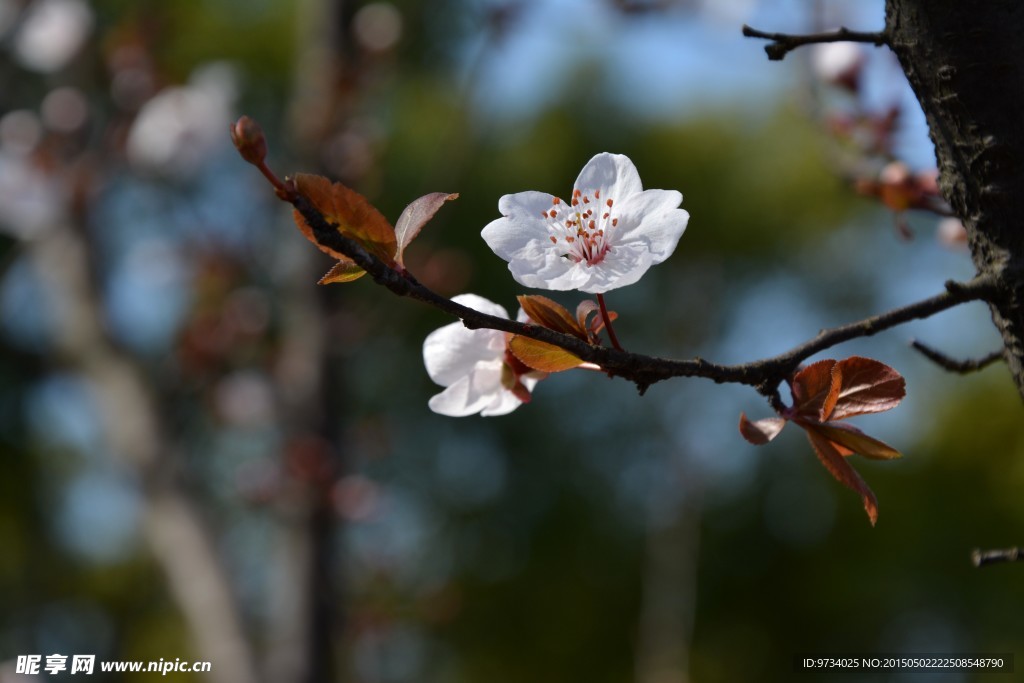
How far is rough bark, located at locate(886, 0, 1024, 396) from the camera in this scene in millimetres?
333

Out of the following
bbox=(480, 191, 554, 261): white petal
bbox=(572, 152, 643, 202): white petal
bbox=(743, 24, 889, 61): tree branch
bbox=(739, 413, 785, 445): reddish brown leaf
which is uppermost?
bbox=(743, 24, 889, 61): tree branch

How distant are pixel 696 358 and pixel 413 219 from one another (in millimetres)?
127

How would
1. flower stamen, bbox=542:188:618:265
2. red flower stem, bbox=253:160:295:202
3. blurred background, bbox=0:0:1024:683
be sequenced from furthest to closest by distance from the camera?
blurred background, bbox=0:0:1024:683, flower stamen, bbox=542:188:618:265, red flower stem, bbox=253:160:295:202

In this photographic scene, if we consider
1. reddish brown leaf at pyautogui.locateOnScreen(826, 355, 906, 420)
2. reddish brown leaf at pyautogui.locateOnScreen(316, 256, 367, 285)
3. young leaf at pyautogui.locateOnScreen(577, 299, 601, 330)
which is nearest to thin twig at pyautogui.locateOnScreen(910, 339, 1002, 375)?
reddish brown leaf at pyautogui.locateOnScreen(826, 355, 906, 420)

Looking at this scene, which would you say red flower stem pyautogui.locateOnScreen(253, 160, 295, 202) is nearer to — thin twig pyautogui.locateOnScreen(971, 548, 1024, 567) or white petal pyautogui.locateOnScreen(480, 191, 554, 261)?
white petal pyautogui.locateOnScreen(480, 191, 554, 261)

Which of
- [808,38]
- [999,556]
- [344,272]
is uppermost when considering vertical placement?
[808,38]

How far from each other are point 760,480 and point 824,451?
Answer: 5.42 m

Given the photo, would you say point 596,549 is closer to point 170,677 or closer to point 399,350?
point 399,350

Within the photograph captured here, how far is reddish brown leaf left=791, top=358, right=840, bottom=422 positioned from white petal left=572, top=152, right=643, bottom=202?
12 centimetres

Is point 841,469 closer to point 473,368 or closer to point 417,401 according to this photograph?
point 473,368

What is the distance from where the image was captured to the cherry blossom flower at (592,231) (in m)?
0.37

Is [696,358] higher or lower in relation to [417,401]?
lower

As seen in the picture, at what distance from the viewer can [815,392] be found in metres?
0.38

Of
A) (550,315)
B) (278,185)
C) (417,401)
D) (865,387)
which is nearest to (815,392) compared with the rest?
(865,387)
